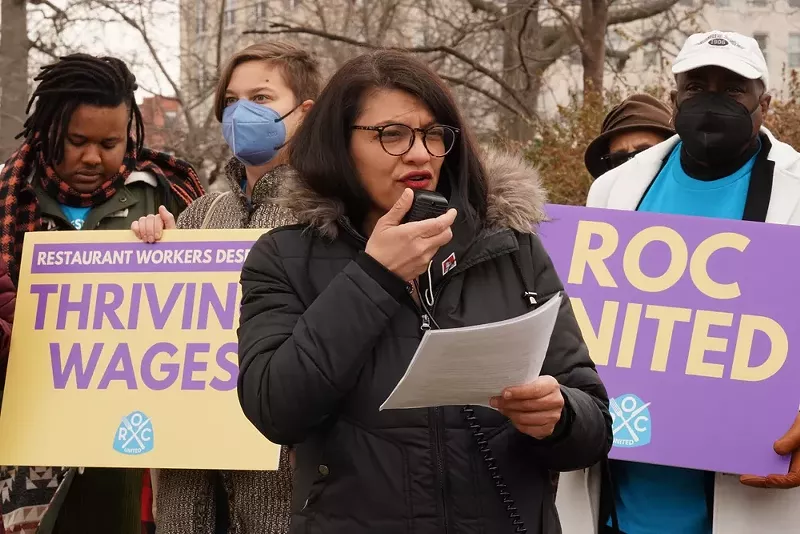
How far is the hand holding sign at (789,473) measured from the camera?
342cm

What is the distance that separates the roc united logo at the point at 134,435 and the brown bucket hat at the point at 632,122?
2.82 m

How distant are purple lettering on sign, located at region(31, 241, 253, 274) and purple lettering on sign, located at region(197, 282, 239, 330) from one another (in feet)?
0.27

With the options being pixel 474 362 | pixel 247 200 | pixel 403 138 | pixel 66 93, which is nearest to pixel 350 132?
pixel 403 138

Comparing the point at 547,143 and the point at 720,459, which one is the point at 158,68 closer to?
the point at 547,143

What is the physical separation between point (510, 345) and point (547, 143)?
323 inches

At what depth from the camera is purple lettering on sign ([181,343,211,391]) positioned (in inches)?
157

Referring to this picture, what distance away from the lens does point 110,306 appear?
4184 mm

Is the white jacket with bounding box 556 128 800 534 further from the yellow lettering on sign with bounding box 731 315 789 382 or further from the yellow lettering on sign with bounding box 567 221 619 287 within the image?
the yellow lettering on sign with bounding box 731 315 789 382

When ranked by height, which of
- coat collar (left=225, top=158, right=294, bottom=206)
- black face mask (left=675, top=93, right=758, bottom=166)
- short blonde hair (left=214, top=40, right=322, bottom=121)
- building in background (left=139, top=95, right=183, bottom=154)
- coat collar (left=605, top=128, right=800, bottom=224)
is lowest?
coat collar (left=225, top=158, right=294, bottom=206)

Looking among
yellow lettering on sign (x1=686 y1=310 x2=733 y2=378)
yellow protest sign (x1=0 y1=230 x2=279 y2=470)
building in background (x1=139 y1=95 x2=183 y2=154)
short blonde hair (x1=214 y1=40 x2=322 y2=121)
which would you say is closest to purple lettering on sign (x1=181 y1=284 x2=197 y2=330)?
yellow protest sign (x1=0 y1=230 x2=279 y2=470)

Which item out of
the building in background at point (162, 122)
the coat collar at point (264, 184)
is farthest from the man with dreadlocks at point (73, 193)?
the building in background at point (162, 122)

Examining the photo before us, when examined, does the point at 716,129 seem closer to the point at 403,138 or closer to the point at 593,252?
the point at 593,252

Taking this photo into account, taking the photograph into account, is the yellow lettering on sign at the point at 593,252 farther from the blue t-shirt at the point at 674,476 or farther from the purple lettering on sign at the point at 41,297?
the purple lettering on sign at the point at 41,297

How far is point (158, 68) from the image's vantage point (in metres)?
16.2
